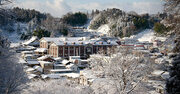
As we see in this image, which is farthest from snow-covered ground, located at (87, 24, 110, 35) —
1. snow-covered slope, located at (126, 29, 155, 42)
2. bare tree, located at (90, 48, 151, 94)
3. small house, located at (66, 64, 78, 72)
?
bare tree, located at (90, 48, 151, 94)

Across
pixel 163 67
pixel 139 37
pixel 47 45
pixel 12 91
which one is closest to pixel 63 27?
pixel 139 37

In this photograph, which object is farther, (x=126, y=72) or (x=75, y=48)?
(x=75, y=48)

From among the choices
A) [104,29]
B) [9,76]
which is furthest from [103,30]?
[9,76]

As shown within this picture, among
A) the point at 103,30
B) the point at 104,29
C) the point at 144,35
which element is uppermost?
the point at 104,29

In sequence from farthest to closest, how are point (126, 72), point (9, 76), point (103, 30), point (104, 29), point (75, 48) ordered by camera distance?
point (104, 29) < point (103, 30) < point (75, 48) < point (126, 72) < point (9, 76)

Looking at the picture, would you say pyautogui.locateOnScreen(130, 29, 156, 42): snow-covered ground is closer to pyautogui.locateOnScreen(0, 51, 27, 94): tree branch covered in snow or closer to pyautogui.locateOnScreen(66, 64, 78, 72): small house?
pyautogui.locateOnScreen(66, 64, 78, 72): small house

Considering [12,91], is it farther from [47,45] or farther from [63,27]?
[63,27]

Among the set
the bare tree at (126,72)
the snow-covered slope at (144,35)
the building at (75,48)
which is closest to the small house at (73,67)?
the building at (75,48)

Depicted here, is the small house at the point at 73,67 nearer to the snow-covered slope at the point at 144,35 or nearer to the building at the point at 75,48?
the building at the point at 75,48

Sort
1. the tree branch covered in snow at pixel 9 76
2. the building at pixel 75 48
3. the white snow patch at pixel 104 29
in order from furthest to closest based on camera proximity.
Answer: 1. the white snow patch at pixel 104 29
2. the building at pixel 75 48
3. the tree branch covered in snow at pixel 9 76

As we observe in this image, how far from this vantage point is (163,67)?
2080 centimetres

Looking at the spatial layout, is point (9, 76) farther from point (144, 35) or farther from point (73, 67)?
point (144, 35)

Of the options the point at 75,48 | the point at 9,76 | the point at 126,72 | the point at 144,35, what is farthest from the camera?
the point at 144,35

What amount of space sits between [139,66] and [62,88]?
5891 mm
